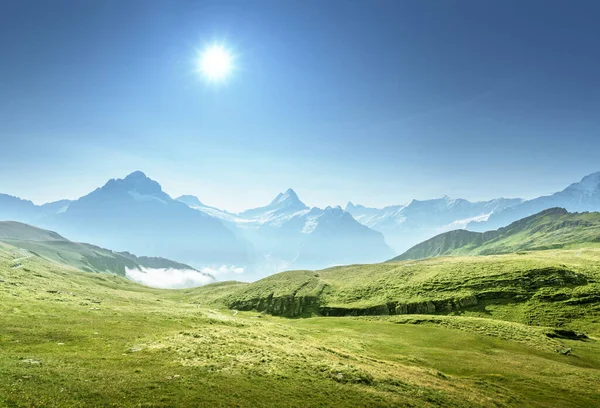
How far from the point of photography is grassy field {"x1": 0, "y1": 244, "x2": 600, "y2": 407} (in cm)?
2556

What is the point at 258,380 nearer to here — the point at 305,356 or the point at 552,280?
the point at 305,356

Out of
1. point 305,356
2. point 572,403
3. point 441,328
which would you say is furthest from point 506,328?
point 305,356

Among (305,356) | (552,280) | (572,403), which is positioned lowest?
(572,403)

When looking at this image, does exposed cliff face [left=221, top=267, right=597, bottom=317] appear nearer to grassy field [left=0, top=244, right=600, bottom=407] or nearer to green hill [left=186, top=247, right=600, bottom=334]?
green hill [left=186, top=247, right=600, bottom=334]

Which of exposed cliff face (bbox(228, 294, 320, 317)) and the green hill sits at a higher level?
the green hill

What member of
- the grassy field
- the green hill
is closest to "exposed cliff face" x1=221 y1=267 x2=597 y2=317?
the green hill

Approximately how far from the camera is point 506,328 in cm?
7100

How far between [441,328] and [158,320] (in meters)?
66.1

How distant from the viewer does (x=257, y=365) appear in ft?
121

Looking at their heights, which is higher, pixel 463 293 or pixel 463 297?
pixel 463 293

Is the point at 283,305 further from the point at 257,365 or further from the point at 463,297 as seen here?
the point at 257,365

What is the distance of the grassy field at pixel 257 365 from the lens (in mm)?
25562

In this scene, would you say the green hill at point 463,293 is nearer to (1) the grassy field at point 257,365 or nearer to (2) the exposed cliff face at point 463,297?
(2) the exposed cliff face at point 463,297

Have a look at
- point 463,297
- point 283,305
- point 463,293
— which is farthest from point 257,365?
point 463,293
